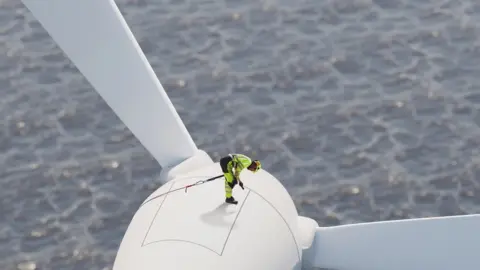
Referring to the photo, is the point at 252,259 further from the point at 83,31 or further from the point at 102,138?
the point at 102,138

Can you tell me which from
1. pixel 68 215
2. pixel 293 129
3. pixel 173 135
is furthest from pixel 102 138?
pixel 173 135

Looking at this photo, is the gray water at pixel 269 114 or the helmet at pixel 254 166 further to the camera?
the gray water at pixel 269 114

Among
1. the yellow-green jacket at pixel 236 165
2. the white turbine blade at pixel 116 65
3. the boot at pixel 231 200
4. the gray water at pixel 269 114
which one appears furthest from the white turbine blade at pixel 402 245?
the gray water at pixel 269 114

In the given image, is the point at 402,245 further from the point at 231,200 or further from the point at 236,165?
the point at 236,165

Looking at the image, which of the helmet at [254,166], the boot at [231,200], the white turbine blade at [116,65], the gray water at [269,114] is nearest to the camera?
the white turbine blade at [116,65]

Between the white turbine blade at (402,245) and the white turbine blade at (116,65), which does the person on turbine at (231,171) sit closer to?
the white turbine blade at (116,65)

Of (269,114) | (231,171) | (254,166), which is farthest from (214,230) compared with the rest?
(269,114)
